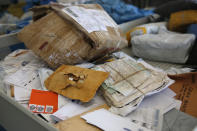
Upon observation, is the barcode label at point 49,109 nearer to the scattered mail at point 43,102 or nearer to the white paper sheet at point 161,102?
the scattered mail at point 43,102

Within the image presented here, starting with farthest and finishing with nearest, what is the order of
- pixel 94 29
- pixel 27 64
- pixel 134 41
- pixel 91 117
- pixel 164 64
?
pixel 134 41 < pixel 164 64 < pixel 27 64 < pixel 94 29 < pixel 91 117

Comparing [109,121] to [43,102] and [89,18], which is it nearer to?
[43,102]

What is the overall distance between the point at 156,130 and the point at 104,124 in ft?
0.61

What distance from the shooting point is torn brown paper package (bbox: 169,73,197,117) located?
69cm

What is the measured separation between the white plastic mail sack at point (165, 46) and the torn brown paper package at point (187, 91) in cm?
31

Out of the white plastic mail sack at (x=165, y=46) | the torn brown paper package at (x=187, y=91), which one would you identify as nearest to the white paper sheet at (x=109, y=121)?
the torn brown paper package at (x=187, y=91)

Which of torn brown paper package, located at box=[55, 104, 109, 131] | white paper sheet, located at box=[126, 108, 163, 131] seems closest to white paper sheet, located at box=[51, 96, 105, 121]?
torn brown paper package, located at box=[55, 104, 109, 131]

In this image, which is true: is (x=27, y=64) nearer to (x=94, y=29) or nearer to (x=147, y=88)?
(x=94, y=29)

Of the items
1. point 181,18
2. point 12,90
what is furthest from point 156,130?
point 181,18

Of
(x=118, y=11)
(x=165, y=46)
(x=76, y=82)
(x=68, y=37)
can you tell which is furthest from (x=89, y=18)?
(x=118, y=11)

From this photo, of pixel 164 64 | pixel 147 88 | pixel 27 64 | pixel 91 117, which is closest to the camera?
pixel 91 117

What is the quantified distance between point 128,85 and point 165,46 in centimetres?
62

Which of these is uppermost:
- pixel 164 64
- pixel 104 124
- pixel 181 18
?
pixel 181 18

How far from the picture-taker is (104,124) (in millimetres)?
523
